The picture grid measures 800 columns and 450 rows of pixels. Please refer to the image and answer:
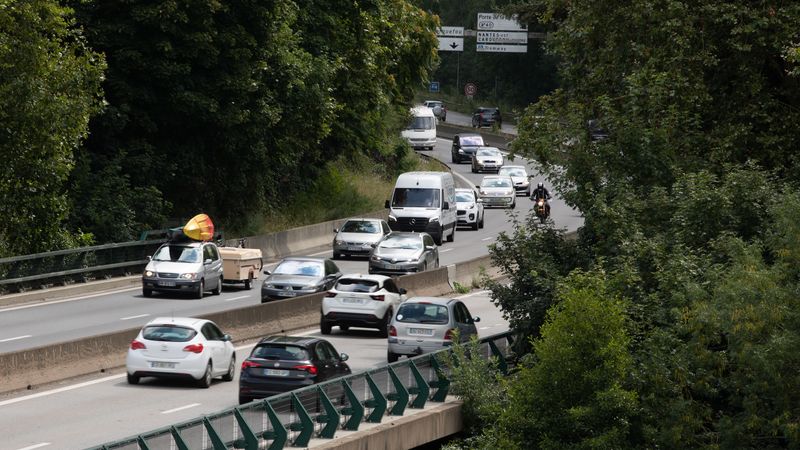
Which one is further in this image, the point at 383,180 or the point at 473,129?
the point at 473,129

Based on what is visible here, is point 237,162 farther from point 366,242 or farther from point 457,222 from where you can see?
point 457,222

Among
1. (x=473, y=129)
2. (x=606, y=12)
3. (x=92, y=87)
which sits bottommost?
(x=473, y=129)

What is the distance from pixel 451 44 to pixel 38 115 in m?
60.3

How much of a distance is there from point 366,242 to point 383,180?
25296 millimetres

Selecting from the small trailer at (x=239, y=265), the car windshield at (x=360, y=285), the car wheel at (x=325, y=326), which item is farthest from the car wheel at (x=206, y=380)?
the small trailer at (x=239, y=265)

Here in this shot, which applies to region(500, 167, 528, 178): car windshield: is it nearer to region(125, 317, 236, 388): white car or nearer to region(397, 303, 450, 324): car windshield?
region(397, 303, 450, 324): car windshield

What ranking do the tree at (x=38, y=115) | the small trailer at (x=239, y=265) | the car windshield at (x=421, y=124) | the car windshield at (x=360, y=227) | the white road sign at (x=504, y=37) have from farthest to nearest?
the car windshield at (x=421, y=124) < the white road sign at (x=504, y=37) < the car windshield at (x=360, y=227) < the small trailer at (x=239, y=265) < the tree at (x=38, y=115)

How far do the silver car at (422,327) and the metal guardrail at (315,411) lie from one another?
1.10m

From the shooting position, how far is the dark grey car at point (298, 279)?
3844 centimetres

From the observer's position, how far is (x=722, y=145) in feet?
97.5

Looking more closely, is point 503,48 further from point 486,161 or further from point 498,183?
point 498,183

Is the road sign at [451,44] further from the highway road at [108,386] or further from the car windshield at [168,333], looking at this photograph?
the car windshield at [168,333]

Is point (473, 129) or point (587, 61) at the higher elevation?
point (587, 61)

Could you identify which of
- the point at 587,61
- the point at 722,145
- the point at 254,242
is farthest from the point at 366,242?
the point at 722,145
